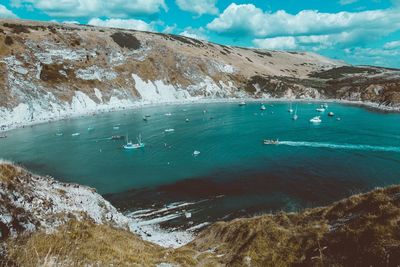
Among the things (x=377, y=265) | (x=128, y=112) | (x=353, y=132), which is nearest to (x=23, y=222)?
(x=377, y=265)

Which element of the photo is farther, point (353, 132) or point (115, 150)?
point (353, 132)

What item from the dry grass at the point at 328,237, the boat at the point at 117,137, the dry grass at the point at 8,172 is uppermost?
the dry grass at the point at 8,172

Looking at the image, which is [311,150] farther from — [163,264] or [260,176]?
[163,264]

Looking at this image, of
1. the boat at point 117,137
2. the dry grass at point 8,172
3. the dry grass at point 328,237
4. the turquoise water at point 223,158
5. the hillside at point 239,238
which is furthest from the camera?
the boat at point 117,137

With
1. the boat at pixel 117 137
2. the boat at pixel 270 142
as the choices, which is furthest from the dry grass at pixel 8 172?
the boat at pixel 117 137

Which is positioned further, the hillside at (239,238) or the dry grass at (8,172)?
the dry grass at (8,172)

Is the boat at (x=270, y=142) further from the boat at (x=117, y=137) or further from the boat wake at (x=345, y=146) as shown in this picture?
the boat at (x=117, y=137)

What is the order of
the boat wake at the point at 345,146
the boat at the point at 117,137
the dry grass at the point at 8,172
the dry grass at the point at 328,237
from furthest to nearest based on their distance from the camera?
the boat at the point at 117,137 → the boat wake at the point at 345,146 → the dry grass at the point at 8,172 → the dry grass at the point at 328,237
